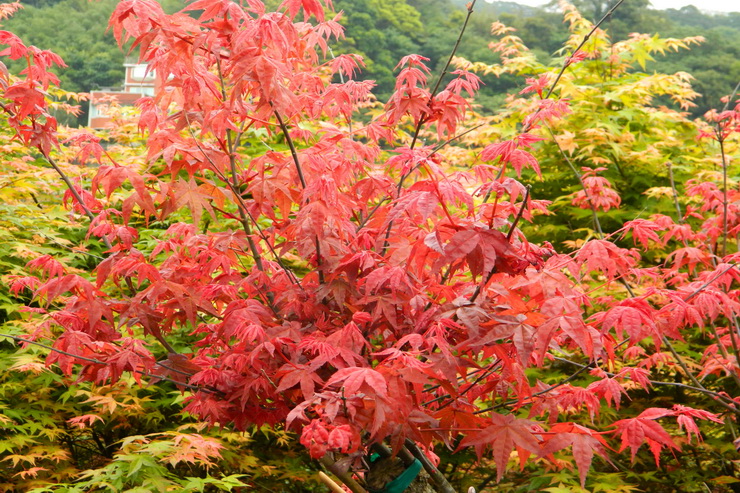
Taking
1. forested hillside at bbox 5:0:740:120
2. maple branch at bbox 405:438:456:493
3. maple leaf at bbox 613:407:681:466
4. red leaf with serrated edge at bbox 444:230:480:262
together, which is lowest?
maple branch at bbox 405:438:456:493

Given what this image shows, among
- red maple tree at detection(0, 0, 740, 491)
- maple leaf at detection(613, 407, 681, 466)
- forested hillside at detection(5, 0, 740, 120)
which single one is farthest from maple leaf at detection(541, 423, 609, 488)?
forested hillside at detection(5, 0, 740, 120)

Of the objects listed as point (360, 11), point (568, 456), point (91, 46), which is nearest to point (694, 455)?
point (568, 456)

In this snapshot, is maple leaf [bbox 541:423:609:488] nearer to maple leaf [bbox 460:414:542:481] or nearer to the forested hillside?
maple leaf [bbox 460:414:542:481]

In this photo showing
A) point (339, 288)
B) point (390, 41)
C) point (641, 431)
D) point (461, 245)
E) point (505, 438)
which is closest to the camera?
point (461, 245)

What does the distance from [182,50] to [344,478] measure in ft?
4.86

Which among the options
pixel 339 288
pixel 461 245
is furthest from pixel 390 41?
pixel 461 245

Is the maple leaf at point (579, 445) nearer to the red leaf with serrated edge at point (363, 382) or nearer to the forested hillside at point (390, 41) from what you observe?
the red leaf with serrated edge at point (363, 382)

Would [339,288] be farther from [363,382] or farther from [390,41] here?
[390,41]

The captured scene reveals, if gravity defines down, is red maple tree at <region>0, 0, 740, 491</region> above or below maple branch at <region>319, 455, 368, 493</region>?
above

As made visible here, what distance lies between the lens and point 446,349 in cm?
168

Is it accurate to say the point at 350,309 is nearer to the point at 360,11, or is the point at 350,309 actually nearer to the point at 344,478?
the point at 344,478

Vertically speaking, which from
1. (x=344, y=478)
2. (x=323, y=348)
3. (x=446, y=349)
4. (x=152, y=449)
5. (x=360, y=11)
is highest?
(x=360, y=11)

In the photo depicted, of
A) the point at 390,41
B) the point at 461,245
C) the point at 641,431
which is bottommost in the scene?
the point at 641,431

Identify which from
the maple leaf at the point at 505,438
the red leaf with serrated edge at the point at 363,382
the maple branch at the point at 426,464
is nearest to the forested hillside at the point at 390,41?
the maple branch at the point at 426,464
